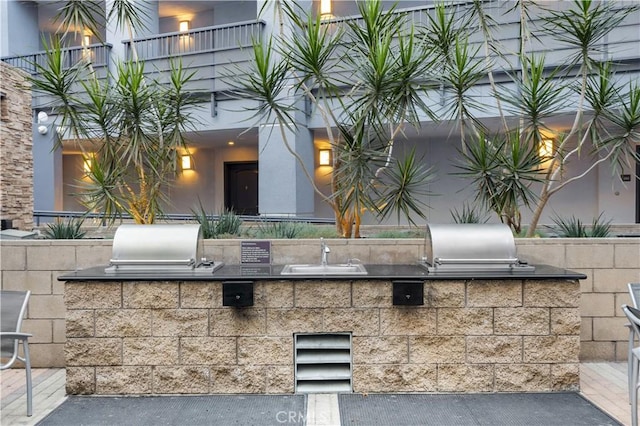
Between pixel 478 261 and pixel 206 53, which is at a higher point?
pixel 206 53

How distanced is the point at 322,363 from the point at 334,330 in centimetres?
28

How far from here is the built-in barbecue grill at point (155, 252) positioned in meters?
3.54

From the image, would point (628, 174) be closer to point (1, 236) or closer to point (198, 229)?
point (198, 229)

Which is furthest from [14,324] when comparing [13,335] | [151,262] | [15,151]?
[15,151]

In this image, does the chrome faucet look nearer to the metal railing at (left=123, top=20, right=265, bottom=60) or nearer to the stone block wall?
the stone block wall

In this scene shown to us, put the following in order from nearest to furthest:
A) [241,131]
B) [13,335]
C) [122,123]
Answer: [13,335], [122,123], [241,131]

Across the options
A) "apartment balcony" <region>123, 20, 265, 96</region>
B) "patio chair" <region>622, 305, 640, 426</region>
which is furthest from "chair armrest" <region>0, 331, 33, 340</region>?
"apartment balcony" <region>123, 20, 265, 96</region>

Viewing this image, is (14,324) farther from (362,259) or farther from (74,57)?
(74,57)

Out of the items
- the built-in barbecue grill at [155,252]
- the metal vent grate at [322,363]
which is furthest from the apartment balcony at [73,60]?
the metal vent grate at [322,363]

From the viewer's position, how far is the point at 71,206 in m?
12.9

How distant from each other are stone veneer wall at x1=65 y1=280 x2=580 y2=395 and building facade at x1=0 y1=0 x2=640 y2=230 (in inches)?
167

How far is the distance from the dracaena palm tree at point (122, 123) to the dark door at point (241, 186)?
6788 millimetres

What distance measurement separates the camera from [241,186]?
12.0 metres

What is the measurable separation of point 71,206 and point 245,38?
24.7 feet
